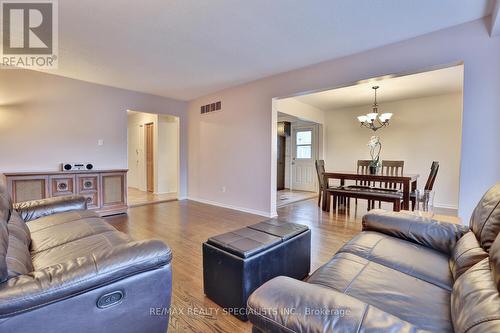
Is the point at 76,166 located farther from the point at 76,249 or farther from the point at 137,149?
the point at 137,149

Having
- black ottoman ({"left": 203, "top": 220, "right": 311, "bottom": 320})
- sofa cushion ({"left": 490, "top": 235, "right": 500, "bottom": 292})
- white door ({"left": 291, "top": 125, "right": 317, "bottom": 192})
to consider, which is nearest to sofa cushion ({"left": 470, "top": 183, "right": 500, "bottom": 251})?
sofa cushion ({"left": 490, "top": 235, "right": 500, "bottom": 292})

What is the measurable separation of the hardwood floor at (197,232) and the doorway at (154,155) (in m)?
1.51

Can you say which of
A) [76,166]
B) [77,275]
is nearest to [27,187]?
[76,166]

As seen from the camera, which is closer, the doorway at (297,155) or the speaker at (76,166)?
the speaker at (76,166)

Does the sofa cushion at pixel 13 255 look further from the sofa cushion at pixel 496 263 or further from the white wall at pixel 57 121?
the white wall at pixel 57 121

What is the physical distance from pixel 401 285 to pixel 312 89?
10.0 ft

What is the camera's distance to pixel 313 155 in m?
7.20

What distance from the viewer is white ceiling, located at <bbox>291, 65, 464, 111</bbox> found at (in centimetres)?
391

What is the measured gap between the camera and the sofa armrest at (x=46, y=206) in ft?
7.02

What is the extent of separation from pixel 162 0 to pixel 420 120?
574cm

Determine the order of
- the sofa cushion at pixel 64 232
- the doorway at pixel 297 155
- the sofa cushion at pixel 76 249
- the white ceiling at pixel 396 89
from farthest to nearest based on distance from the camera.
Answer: the doorway at pixel 297 155
the white ceiling at pixel 396 89
the sofa cushion at pixel 64 232
the sofa cushion at pixel 76 249

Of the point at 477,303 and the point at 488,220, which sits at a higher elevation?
the point at 488,220

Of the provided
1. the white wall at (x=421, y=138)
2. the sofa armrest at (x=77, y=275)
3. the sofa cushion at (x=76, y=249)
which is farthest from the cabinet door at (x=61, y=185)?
the white wall at (x=421, y=138)

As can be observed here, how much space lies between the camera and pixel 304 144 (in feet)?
24.6
